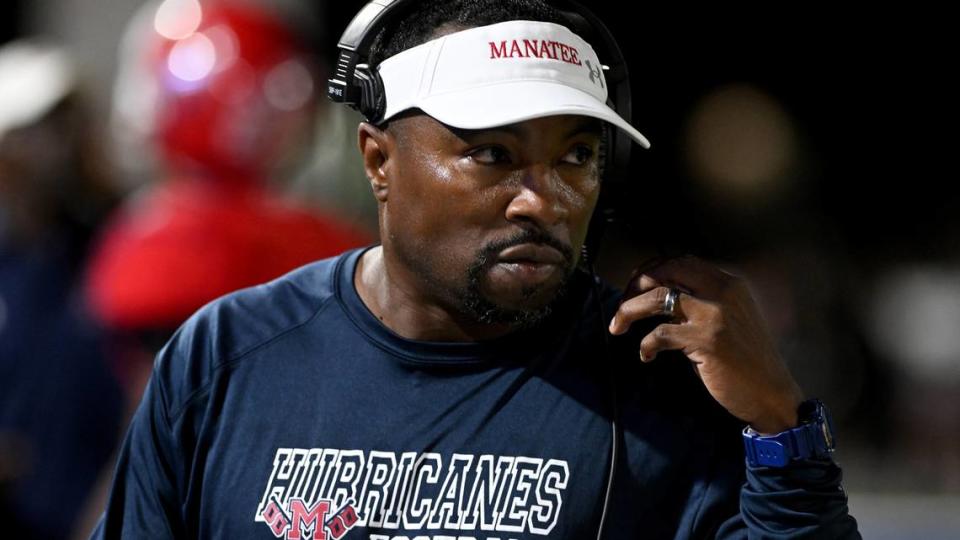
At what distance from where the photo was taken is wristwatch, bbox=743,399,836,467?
2.10 m

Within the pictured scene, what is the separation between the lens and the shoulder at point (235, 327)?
2.46 m

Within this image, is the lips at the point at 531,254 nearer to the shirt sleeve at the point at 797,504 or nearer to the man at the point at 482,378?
the man at the point at 482,378

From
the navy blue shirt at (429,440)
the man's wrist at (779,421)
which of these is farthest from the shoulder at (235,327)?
the man's wrist at (779,421)

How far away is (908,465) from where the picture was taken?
736 centimetres

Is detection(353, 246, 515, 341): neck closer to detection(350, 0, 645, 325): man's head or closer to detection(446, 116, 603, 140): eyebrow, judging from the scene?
detection(350, 0, 645, 325): man's head

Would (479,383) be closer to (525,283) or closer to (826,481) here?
(525,283)

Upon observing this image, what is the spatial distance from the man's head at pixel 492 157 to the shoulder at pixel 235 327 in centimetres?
22

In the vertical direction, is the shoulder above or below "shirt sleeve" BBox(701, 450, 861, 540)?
below

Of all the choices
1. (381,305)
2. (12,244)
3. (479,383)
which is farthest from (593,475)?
(12,244)

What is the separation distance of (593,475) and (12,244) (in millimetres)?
3014

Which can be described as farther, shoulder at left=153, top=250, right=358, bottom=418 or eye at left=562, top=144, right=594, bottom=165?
shoulder at left=153, top=250, right=358, bottom=418

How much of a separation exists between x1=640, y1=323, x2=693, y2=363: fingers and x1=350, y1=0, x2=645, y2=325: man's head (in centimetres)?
19

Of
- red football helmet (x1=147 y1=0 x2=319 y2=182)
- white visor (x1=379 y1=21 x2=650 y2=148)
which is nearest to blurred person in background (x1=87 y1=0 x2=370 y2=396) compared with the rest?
red football helmet (x1=147 y1=0 x2=319 y2=182)

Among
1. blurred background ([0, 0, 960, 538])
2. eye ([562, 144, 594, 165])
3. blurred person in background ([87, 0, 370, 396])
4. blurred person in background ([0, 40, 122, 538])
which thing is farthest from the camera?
blurred person in background ([0, 40, 122, 538])
